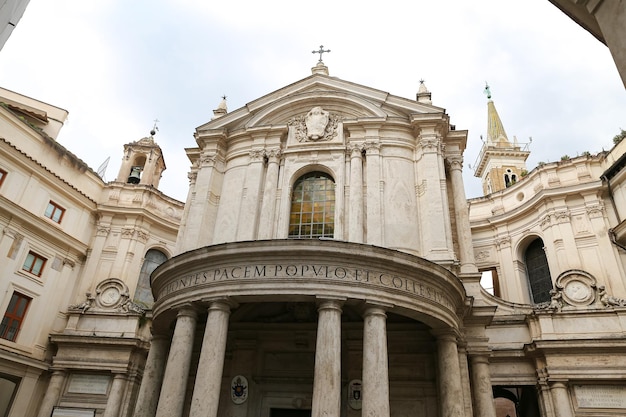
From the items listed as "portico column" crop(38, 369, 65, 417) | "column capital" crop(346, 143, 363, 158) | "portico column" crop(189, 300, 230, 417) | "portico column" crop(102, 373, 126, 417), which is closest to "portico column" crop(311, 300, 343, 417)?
"portico column" crop(189, 300, 230, 417)

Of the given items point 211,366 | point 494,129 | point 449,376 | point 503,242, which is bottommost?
point 211,366

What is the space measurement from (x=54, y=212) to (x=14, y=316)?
5.09 metres

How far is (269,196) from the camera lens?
54.1 feet

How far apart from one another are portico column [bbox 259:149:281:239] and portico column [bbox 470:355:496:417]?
24.3 ft

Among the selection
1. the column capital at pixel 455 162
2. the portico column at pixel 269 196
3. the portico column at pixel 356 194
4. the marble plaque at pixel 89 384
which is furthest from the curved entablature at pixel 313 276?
the marble plaque at pixel 89 384

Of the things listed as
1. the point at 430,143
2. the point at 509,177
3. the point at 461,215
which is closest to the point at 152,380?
the point at 461,215

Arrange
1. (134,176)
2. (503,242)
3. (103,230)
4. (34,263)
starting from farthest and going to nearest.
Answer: (134,176) → (503,242) → (103,230) → (34,263)

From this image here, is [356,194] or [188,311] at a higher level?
[356,194]

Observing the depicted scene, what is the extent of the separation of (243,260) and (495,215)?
706 inches

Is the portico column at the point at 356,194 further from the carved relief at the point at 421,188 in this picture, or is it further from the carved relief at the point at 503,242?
the carved relief at the point at 503,242

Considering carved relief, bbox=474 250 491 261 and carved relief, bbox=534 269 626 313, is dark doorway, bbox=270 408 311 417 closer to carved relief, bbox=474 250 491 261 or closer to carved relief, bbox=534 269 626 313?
carved relief, bbox=534 269 626 313

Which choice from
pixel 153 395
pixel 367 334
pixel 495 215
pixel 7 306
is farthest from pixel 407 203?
pixel 7 306

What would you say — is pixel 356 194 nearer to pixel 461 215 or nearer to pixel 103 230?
pixel 461 215

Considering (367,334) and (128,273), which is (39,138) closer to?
(128,273)
